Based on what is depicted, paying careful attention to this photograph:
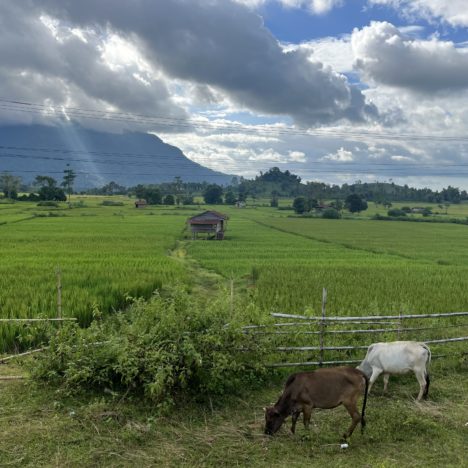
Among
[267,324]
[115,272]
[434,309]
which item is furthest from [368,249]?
[267,324]

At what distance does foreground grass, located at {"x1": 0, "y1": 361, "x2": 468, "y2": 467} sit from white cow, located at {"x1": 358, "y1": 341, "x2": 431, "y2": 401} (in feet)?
1.22

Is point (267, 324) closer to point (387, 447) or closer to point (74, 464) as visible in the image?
point (387, 447)

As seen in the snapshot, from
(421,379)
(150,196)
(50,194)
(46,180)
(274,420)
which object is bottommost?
(274,420)

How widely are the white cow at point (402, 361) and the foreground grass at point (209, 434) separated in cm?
37

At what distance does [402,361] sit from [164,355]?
141 inches

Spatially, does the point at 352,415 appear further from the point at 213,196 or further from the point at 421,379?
the point at 213,196

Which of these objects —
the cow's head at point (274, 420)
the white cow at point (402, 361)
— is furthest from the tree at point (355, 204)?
the cow's head at point (274, 420)

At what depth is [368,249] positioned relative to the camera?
86.4ft

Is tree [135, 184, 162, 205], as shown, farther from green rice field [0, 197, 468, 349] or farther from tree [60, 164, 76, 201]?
green rice field [0, 197, 468, 349]

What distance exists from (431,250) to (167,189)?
92884 mm

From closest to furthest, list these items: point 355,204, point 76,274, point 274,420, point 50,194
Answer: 1. point 274,420
2. point 76,274
3. point 50,194
4. point 355,204

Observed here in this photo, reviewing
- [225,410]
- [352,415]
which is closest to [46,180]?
[225,410]

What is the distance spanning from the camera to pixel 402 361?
6.34m

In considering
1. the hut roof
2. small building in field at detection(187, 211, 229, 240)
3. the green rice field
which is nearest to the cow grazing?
the green rice field
